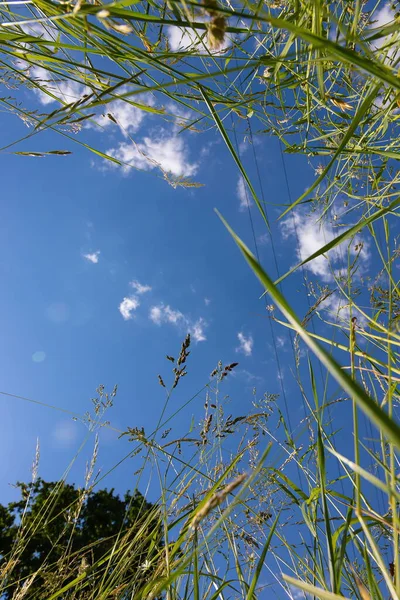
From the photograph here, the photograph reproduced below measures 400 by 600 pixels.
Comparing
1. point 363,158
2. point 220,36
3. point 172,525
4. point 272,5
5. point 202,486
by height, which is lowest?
point 172,525

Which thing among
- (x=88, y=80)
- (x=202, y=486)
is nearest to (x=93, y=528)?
(x=202, y=486)

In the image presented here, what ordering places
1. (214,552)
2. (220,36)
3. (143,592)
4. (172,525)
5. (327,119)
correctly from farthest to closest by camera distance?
(327,119)
(214,552)
(172,525)
(143,592)
(220,36)

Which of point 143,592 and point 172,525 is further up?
point 172,525

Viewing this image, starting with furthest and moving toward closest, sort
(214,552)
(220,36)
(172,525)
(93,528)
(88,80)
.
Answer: (93,528) < (214,552) < (88,80) < (172,525) < (220,36)

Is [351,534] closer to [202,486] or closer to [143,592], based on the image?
[143,592]

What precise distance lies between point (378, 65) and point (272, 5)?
61cm

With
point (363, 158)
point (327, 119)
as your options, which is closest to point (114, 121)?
point (327, 119)

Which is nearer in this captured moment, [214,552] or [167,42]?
[167,42]

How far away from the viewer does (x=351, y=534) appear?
646mm

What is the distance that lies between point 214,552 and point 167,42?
3.85 feet

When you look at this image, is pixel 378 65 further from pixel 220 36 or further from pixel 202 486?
pixel 202 486

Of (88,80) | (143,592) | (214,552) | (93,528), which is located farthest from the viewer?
(93,528)

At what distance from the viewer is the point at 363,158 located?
118 cm

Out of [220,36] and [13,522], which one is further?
[13,522]
